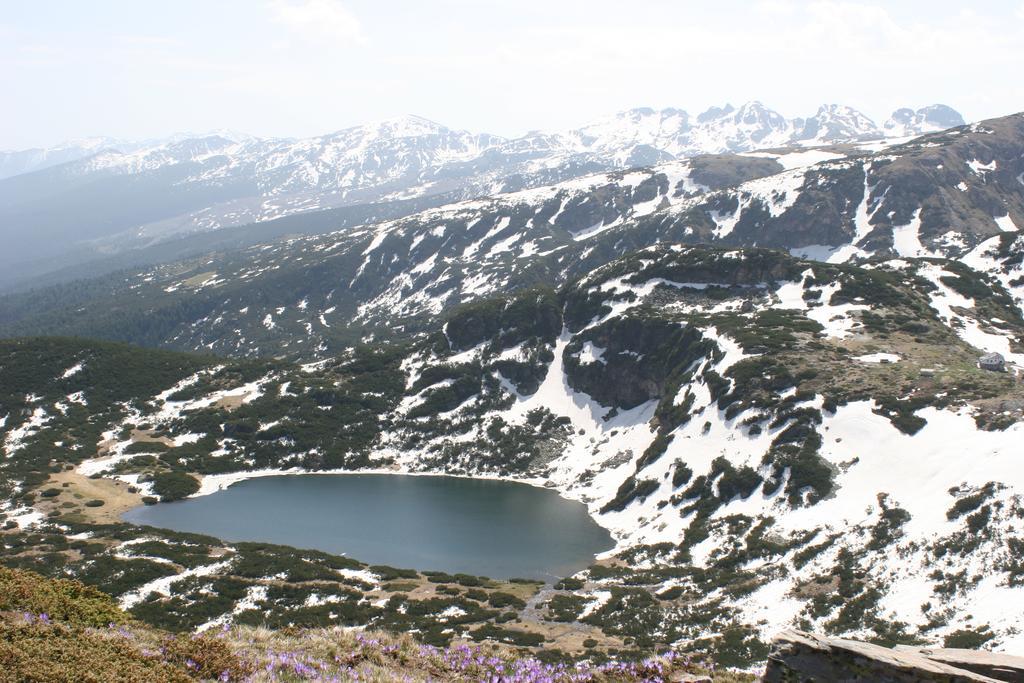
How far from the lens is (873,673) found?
13367 millimetres

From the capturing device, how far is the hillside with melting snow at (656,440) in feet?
178

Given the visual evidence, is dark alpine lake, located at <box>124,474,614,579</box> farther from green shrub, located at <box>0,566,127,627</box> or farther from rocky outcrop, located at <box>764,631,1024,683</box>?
rocky outcrop, located at <box>764,631,1024,683</box>

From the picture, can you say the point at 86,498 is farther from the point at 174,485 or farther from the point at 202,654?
the point at 202,654

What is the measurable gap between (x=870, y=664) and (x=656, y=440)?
3618 inches

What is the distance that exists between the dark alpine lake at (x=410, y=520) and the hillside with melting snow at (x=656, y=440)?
568 centimetres

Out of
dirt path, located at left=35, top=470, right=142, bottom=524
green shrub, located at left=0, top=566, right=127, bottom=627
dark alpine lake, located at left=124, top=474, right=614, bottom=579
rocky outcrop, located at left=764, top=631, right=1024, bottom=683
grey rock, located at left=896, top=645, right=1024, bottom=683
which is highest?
green shrub, located at left=0, top=566, right=127, bottom=627

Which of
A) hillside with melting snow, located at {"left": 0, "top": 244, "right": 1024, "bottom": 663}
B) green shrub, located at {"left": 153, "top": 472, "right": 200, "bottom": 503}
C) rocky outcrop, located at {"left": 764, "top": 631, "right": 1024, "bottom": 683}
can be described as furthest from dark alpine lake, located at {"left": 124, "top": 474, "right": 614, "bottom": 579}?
rocky outcrop, located at {"left": 764, "top": 631, "right": 1024, "bottom": 683}

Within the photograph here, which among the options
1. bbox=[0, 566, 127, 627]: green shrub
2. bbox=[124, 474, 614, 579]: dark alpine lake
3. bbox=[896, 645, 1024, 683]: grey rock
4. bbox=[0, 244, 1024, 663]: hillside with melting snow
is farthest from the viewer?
bbox=[124, 474, 614, 579]: dark alpine lake

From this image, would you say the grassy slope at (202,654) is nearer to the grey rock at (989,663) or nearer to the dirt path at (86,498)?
the grey rock at (989,663)

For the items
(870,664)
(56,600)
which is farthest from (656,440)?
(56,600)

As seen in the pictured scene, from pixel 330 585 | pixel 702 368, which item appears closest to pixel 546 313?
pixel 702 368

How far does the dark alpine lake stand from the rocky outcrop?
60450mm

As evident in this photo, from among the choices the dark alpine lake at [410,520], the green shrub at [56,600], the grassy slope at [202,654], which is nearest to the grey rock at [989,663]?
the grassy slope at [202,654]

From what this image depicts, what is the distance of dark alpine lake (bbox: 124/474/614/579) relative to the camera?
80250mm
